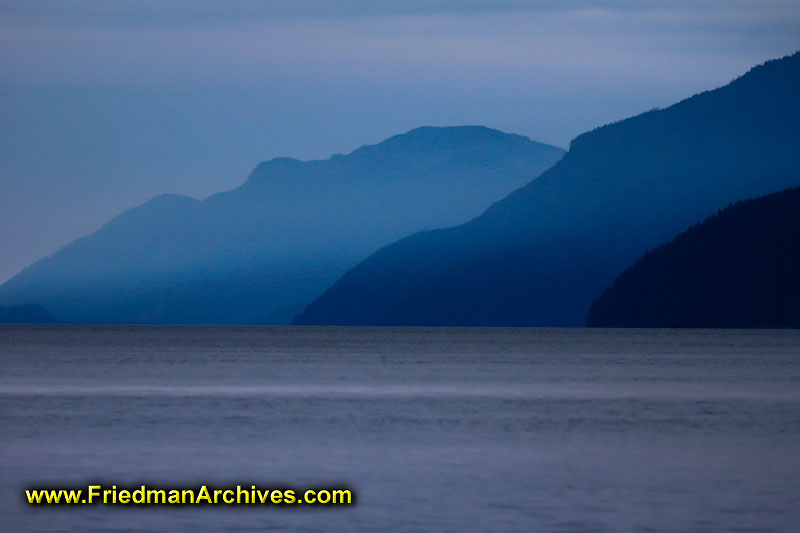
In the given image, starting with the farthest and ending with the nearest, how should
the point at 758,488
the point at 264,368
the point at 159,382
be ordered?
the point at 264,368 < the point at 159,382 < the point at 758,488

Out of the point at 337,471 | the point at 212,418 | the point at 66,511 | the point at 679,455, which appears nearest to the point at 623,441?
the point at 679,455

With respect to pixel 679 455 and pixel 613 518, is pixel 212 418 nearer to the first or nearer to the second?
pixel 679 455

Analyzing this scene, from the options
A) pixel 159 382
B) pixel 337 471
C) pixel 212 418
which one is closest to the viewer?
pixel 337 471

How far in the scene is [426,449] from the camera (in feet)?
143

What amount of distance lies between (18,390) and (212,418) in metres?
27.6

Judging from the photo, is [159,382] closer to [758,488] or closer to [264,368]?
[264,368]

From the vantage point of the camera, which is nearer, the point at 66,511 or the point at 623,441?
the point at 66,511

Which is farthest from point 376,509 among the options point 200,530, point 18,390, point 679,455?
point 18,390

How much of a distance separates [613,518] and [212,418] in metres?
31.9

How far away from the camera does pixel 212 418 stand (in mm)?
57156

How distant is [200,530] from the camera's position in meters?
25.3

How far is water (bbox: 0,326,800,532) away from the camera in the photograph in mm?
27734

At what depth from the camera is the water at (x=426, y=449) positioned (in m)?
27.7

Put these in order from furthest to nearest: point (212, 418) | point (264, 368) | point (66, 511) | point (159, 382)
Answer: point (264, 368) → point (159, 382) → point (212, 418) → point (66, 511)
